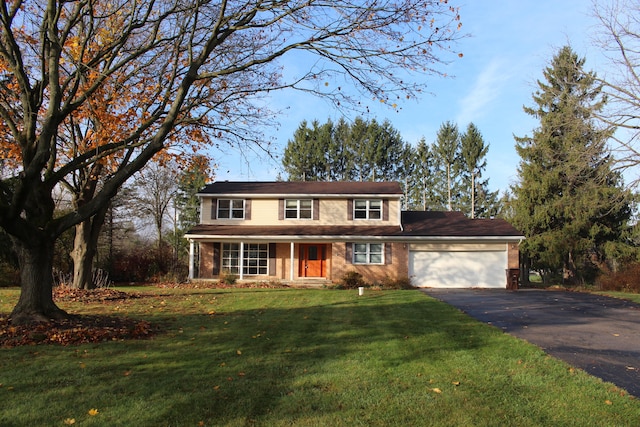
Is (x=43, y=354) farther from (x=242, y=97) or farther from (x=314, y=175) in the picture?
(x=314, y=175)

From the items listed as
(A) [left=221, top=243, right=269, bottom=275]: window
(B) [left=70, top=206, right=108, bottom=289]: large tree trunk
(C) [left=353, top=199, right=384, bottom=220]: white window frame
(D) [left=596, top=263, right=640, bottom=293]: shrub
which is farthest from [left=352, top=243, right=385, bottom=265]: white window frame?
(B) [left=70, top=206, right=108, bottom=289]: large tree trunk

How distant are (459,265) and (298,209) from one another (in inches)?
358

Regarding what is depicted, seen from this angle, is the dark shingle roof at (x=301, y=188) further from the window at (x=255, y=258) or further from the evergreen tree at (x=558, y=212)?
the evergreen tree at (x=558, y=212)

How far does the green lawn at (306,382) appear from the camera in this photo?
171 inches

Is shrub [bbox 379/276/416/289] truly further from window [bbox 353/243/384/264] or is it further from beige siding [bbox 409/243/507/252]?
beige siding [bbox 409/243/507/252]

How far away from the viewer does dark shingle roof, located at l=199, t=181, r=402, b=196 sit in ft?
83.7

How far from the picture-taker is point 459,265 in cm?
2347

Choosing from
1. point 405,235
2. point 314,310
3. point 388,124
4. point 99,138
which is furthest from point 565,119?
point 388,124

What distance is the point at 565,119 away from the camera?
1784 centimetres

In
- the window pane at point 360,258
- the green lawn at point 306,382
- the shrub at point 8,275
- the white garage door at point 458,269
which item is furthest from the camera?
the window pane at point 360,258

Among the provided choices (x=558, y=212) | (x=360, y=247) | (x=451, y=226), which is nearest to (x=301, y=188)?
(x=360, y=247)

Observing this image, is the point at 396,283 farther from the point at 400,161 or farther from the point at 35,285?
the point at 400,161

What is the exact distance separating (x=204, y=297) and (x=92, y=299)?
3515mm

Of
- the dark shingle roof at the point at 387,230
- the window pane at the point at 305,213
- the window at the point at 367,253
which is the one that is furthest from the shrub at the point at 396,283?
the window pane at the point at 305,213
